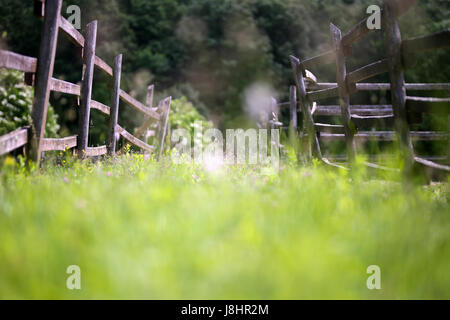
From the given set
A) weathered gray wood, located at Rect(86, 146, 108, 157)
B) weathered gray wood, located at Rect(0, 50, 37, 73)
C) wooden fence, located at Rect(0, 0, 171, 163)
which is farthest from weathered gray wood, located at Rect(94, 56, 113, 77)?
weathered gray wood, located at Rect(0, 50, 37, 73)

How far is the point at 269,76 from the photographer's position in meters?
22.6

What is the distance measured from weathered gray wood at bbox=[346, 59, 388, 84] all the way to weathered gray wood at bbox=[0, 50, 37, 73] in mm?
3331

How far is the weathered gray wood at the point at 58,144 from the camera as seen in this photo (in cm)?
394

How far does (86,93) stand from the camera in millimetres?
5215

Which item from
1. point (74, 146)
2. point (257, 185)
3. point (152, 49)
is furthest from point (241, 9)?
point (257, 185)

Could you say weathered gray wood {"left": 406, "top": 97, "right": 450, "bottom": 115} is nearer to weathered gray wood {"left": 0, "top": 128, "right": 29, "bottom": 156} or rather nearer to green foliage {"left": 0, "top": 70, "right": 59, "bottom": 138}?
weathered gray wood {"left": 0, "top": 128, "right": 29, "bottom": 156}

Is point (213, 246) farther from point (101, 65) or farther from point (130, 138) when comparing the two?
point (130, 138)

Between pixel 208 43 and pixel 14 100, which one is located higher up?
pixel 208 43

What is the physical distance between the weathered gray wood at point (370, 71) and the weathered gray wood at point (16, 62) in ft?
10.9

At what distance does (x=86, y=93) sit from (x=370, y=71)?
11.9ft

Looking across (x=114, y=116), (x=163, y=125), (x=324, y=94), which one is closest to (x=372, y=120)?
(x=324, y=94)

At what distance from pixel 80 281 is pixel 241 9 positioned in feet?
81.0

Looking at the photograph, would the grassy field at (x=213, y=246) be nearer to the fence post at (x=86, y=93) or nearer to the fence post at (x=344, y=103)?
the fence post at (x=344, y=103)

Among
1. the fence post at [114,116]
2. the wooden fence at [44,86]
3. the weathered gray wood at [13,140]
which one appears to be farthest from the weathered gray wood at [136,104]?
the weathered gray wood at [13,140]
